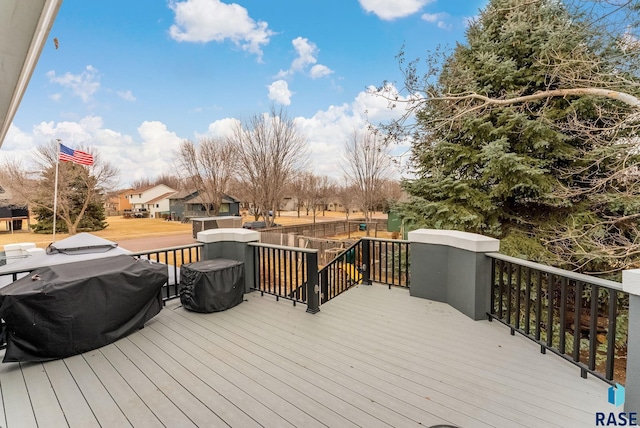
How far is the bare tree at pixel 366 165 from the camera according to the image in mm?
16641

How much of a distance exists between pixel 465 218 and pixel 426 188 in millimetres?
1166

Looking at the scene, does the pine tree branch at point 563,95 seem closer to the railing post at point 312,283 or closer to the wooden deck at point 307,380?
the wooden deck at point 307,380

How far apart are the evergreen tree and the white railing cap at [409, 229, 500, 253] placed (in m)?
2.34

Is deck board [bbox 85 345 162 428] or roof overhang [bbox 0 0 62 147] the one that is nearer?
roof overhang [bbox 0 0 62 147]

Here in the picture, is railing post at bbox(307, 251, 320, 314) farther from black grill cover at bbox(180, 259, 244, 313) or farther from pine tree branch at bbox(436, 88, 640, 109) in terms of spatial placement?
pine tree branch at bbox(436, 88, 640, 109)

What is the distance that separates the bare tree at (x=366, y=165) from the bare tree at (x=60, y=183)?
18929 mm

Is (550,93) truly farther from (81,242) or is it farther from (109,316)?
(81,242)

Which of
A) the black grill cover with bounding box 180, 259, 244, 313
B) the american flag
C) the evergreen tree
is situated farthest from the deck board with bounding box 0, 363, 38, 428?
the american flag

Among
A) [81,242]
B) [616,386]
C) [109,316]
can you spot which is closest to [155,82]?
[81,242]

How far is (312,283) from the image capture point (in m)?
3.70

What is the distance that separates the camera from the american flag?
947cm

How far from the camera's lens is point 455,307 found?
3787mm

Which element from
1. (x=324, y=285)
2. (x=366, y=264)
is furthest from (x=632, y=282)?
(x=324, y=285)

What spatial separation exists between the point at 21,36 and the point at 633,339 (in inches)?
143
